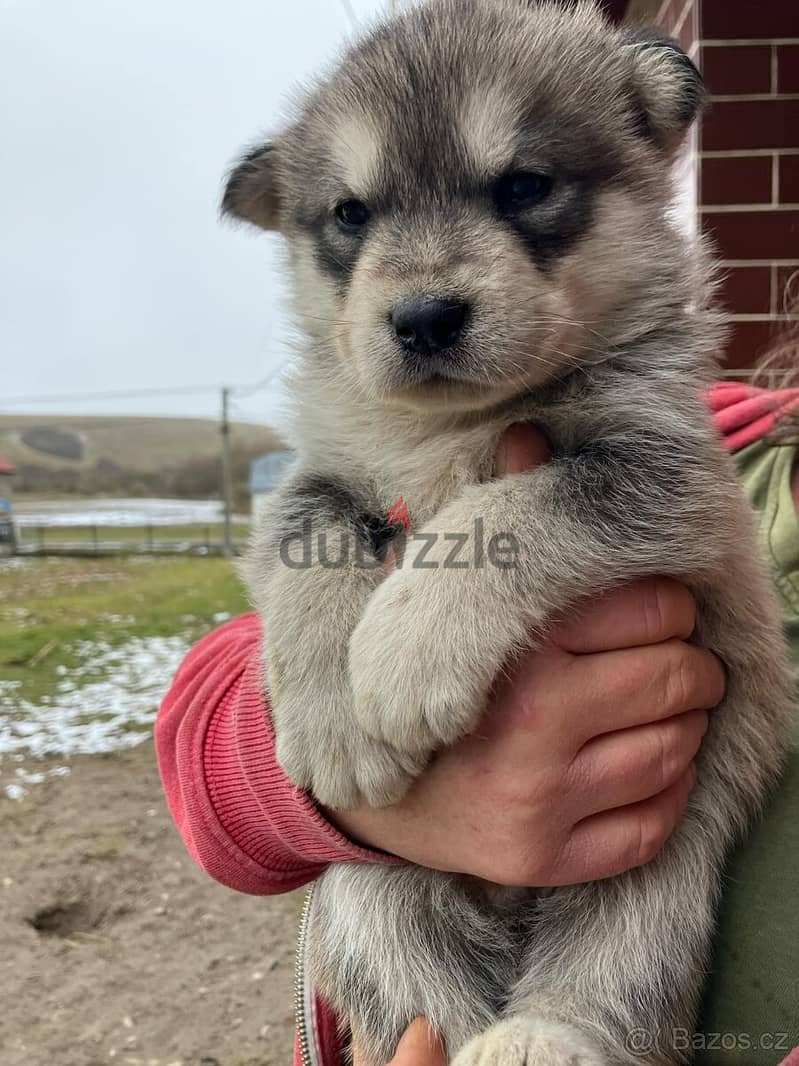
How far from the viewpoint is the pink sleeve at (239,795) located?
1489 millimetres

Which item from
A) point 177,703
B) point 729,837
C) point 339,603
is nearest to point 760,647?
point 729,837

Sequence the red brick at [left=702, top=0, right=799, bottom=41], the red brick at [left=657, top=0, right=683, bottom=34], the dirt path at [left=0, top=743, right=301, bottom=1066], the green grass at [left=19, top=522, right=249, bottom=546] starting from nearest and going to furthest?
the dirt path at [left=0, top=743, right=301, bottom=1066] < the red brick at [left=702, top=0, right=799, bottom=41] < the red brick at [left=657, top=0, right=683, bottom=34] < the green grass at [left=19, top=522, right=249, bottom=546]

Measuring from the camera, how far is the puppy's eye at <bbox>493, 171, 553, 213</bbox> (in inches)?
57.1

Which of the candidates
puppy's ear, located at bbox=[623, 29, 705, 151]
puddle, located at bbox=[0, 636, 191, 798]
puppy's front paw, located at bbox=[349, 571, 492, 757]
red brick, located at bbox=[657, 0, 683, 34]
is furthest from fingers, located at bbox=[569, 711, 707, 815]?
puddle, located at bbox=[0, 636, 191, 798]

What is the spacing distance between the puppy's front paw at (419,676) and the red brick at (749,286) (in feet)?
9.51

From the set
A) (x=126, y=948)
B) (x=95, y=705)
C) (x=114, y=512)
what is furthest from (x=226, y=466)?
(x=126, y=948)

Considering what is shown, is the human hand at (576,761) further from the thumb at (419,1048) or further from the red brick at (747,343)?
the red brick at (747,343)

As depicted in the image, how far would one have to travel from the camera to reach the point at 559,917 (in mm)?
1443

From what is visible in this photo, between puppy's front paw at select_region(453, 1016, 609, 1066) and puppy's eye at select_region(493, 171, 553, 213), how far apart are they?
1.36 metres

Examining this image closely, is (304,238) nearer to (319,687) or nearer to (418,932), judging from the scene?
(319,687)

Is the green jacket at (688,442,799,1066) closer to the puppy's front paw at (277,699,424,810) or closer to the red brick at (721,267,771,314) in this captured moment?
the puppy's front paw at (277,699,424,810)

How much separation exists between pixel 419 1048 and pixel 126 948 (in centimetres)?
248

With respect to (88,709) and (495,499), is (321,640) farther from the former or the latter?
(88,709)

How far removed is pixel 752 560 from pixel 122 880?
338 cm
